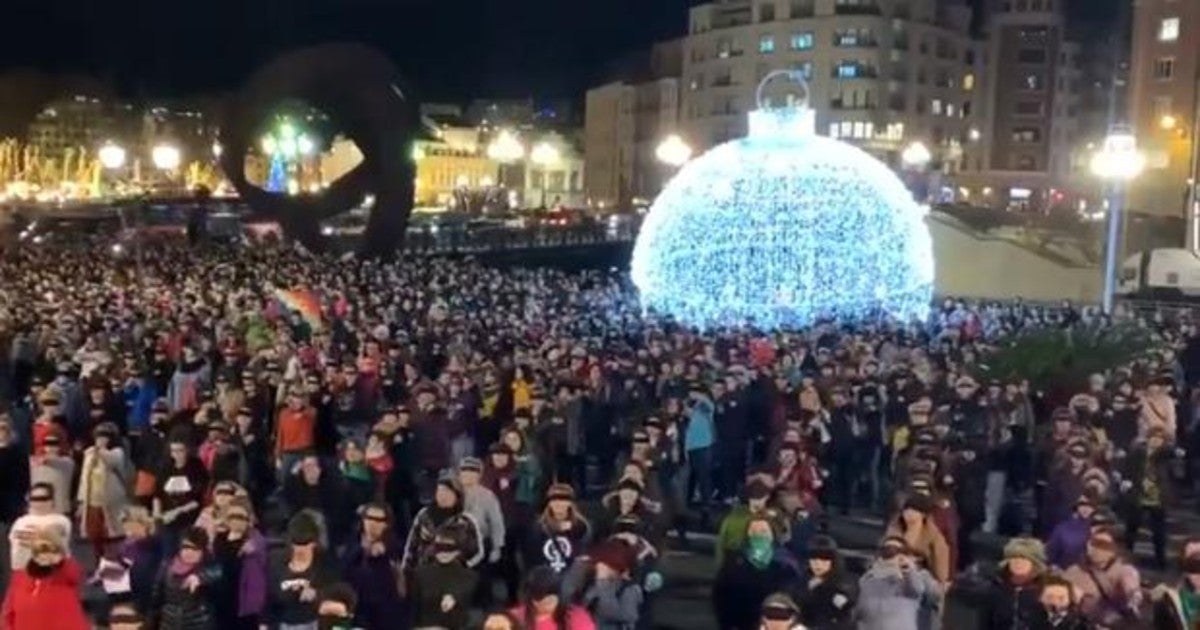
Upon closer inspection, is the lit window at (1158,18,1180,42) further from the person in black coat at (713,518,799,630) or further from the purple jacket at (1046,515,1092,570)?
the person in black coat at (713,518,799,630)

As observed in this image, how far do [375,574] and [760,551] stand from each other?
216 centimetres

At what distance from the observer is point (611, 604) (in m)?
8.27

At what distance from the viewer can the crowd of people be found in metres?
8.23

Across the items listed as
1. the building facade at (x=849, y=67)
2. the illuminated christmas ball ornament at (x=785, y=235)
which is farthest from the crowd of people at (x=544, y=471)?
the building facade at (x=849, y=67)

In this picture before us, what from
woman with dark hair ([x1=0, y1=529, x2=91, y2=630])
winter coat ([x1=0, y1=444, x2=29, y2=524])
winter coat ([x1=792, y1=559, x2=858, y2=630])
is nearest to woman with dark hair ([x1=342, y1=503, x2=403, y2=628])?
woman with dark hair ([x1=0, y1=529, x2=91, y2=630])

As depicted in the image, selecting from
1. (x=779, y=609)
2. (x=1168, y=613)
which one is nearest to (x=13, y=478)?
(x=779, y=609)

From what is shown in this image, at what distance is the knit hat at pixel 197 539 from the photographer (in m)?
8.24

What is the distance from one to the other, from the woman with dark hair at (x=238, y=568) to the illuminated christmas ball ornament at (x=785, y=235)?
60.3 ft

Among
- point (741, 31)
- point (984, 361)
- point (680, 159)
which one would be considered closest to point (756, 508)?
point (984, 361)

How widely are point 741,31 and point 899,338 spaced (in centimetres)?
6827

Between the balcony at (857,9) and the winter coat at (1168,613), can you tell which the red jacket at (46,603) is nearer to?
the winter coat at (1168,613)

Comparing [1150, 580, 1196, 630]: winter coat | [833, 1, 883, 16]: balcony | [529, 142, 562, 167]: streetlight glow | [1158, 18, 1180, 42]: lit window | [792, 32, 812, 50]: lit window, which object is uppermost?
[833, 1, 883, 16]: balcony

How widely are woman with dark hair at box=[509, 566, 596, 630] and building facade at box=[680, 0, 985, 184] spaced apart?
78.0 meters

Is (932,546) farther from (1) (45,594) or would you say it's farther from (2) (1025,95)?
(2) (1025,95)
